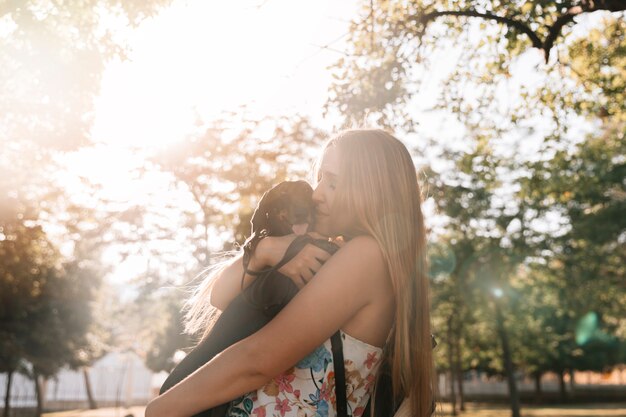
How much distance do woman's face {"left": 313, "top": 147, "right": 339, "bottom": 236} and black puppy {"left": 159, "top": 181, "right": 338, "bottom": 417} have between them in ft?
0.16

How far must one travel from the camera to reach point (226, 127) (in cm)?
1659

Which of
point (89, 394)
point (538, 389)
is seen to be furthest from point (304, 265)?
point (538, 389)

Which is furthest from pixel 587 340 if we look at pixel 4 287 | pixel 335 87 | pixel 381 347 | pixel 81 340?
pixel 381 347

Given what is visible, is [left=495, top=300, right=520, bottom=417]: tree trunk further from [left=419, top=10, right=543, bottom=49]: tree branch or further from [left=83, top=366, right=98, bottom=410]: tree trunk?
[left=83, top=366, right=98, bottom=410]: tree trunk

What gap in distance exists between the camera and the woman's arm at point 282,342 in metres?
2.10

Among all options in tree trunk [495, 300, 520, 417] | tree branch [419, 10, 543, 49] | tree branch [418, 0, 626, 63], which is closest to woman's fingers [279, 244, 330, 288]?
tree branch [418, 0, 626, 63]

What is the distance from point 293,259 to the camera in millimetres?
2291

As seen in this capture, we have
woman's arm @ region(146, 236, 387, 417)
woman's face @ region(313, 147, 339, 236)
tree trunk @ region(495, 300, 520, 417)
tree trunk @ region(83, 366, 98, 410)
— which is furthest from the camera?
tree trunk @ region(83, 366, 98, 410)

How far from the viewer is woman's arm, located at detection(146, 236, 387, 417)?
210 centimetres

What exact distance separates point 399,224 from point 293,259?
361 mm

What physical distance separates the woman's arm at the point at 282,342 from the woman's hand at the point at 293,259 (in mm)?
103

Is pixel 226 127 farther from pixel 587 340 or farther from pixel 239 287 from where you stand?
pixel 587 340

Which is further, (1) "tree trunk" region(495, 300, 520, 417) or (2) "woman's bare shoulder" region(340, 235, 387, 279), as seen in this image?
(1) "tree trunk" region(495, 300, 520, 417)

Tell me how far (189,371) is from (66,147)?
11793mm
